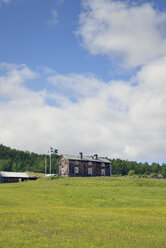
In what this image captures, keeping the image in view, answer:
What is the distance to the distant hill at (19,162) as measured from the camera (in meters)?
166

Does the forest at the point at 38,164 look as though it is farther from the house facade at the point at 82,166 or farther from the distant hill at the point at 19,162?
the house facade at the point at 82,166

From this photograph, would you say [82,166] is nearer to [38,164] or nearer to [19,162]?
[38,164]

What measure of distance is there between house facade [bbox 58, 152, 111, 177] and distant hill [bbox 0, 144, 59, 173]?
80.0 metres

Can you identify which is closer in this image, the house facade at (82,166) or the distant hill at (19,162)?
the house facade at (82,166)

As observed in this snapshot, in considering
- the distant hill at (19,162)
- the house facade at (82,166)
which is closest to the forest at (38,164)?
the distant hill at (19,162)

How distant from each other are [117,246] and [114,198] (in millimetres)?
25040

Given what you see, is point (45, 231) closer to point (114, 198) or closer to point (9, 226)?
point (9, 226)

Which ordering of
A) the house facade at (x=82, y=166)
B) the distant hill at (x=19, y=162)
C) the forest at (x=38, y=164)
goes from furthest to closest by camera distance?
the forest at (x=38, y=164)
the distant hill at (x=19, y=162)
the house facade at (x=82, y=166)

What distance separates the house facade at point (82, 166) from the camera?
89.4m

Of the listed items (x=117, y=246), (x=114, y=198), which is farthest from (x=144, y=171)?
(x=117, y=246)

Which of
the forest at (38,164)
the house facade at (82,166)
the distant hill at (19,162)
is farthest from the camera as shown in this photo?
the forest at (38,164)

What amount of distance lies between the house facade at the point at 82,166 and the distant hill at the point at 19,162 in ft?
262

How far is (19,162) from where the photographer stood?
174375 millimetres

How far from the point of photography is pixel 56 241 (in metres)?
18.1
